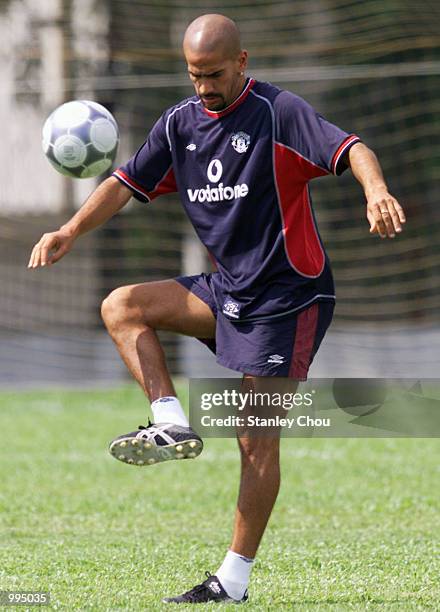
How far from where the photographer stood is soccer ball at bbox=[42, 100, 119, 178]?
582cm

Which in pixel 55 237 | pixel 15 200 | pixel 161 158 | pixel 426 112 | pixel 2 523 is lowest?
pixel 2 523

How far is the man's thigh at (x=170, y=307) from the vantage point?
5.09m

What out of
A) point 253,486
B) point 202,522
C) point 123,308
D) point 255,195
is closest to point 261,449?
point 253,486

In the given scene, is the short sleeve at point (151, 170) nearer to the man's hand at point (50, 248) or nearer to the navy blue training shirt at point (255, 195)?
the navy blue training shirt at point (255, 195)

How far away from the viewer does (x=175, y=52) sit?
1510 centimetres

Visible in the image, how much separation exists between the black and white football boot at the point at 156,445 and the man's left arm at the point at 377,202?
1.09 m

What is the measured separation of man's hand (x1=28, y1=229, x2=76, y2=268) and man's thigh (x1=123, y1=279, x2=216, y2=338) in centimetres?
31

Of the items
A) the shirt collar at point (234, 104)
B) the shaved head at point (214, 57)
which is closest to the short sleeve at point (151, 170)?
the shirt collar at point (234, 104)

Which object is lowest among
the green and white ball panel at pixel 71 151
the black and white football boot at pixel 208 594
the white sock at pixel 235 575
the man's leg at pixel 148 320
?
the black and white football boot at pixel 208 594

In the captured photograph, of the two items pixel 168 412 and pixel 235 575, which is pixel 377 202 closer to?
pixel 168 412

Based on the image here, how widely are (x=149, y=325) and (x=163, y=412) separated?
1.31 feet

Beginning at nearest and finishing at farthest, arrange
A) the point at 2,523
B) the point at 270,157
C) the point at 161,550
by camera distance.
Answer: the point at 270,157
the point at 161,550
the point at 2,523

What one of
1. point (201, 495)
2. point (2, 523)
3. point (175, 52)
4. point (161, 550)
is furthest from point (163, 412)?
point (175, 52)

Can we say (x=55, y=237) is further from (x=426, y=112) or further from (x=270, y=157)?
(x=426, y=112)
